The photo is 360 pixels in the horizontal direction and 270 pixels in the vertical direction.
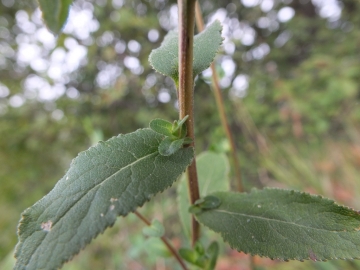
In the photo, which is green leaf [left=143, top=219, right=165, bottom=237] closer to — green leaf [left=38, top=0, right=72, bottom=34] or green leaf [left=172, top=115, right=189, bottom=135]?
green leaf [left=172, top=115, right=189, bottom=135]

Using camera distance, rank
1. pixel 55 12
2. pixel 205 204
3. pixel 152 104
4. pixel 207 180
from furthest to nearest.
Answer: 1. pixel 152 104
2. pixel 207 180
3. pixel 205 204
4. pixel 55 12

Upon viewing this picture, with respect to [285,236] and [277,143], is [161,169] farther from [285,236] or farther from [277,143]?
[277,143]

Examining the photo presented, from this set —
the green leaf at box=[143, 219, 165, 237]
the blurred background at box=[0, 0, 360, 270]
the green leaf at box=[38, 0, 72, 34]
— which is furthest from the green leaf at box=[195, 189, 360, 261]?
the blurred background at box=[0, 0, 360, 270]

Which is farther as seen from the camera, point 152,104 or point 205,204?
point 152,104

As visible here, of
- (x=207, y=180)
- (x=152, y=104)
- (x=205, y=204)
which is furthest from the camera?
(x=152, y=104)

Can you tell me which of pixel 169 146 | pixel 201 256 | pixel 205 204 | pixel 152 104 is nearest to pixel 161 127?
pixel 169 146

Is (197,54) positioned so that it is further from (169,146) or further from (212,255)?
(212,255)
